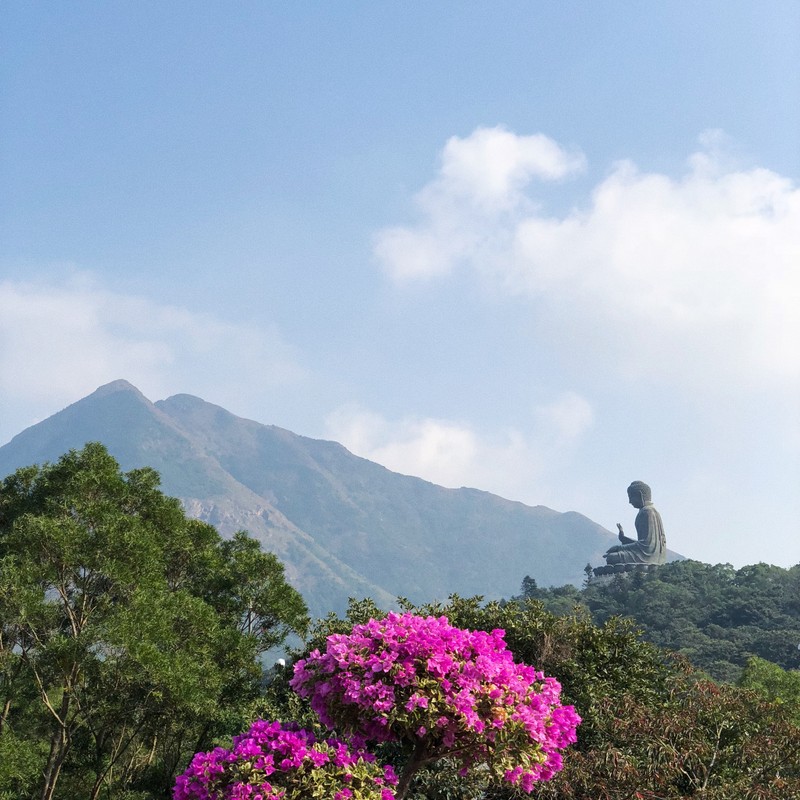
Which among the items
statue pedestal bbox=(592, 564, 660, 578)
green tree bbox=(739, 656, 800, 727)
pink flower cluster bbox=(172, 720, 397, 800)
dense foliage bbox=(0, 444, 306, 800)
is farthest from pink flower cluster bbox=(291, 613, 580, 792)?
statue pedestal bbox=(592, 564, 660, 578)

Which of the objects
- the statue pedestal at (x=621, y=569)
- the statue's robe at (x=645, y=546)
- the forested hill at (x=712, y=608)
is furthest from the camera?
the statue's robe at (x=645, y=546)

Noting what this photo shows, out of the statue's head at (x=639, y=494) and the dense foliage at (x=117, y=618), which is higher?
the statue's head at (x=639, y=494)

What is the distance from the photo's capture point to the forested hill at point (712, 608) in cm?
5438

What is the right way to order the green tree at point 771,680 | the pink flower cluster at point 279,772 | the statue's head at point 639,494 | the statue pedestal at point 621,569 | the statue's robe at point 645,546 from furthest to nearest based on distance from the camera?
1. the statue's head at point 639,494
2. the statue's robe at point 645,546
3. the statue pedestal at point 621,569
4. the green tree at point 771,680
5. the pink flower cluster at point 279,772

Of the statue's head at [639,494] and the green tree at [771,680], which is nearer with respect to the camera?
the green tree at [771,680]

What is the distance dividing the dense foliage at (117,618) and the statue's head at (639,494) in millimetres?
79651

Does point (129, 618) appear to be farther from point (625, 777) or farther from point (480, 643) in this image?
point (625, 777)

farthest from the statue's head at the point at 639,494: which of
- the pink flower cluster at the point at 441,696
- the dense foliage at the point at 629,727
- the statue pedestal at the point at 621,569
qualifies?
the pink flower cluster at the point at 441,696

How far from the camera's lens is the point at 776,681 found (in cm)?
2917

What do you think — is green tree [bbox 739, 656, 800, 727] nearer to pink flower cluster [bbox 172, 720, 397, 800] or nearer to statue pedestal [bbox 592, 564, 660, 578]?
pink flower cluster [bbox 172, 720, 397, 800]

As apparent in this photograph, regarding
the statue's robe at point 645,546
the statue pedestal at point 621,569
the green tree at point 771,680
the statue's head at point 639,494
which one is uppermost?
the statue's head at point 639,494

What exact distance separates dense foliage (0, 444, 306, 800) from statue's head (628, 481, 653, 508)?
261ft

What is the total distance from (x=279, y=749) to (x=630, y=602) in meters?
69.8

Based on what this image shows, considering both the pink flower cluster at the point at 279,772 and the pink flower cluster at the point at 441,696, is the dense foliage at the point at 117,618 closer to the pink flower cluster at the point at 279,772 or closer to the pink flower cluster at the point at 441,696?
the pink flower cluster at the point at 279,772
